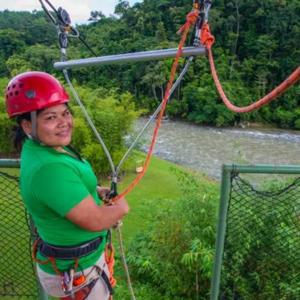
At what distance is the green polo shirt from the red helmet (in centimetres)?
10

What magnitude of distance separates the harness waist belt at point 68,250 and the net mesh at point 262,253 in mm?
1108

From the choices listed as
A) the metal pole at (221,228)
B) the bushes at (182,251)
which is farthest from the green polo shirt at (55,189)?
the bushes at (182,251)

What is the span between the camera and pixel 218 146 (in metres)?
16.0

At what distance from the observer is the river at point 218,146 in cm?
1371

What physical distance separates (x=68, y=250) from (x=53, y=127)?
364 mm

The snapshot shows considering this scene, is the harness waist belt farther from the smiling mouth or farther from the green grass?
the green grass

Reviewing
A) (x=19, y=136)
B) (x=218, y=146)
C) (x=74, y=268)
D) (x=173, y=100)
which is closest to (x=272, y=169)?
(x=74, y=268)

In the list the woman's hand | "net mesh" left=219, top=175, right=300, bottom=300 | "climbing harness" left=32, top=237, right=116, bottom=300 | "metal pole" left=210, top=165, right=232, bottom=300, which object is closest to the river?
"net mesh" left=219, top=175, right=300, bottom=300

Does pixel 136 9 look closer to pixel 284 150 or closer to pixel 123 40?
pixel 123 40

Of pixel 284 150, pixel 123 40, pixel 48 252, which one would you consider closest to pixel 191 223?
pixel 48 252

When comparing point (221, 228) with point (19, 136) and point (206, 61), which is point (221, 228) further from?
point (206, 61)

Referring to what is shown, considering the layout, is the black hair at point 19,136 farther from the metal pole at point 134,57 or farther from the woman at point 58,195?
the metal pole at point 134,57

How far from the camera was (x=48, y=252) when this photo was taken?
1188 mm

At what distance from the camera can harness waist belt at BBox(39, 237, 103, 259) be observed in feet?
3.83
